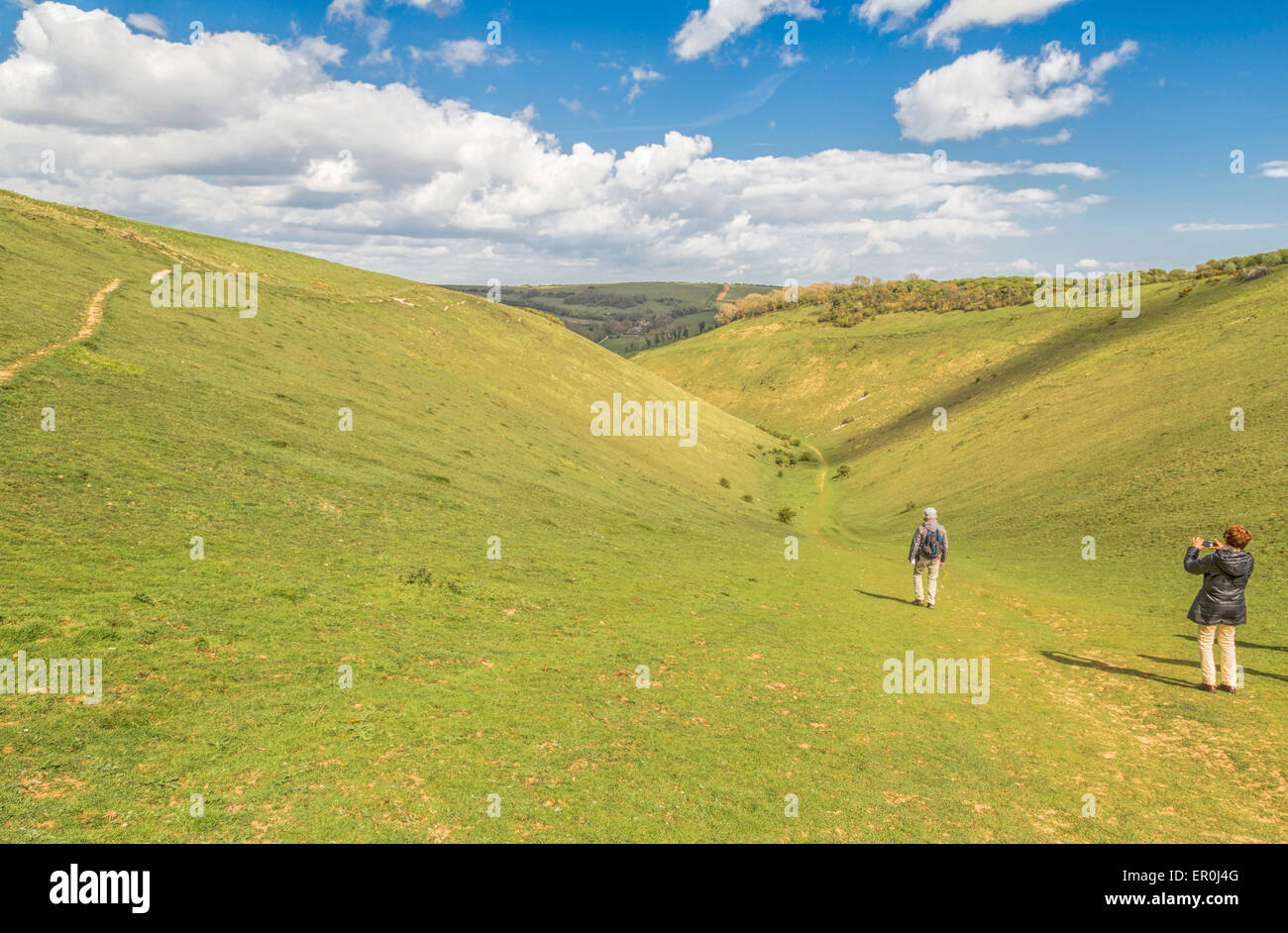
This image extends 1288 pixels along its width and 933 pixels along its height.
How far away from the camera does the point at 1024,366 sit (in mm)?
90688

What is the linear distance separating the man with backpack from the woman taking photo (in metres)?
8.01

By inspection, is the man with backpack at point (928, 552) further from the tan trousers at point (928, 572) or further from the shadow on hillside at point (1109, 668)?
the shadow on hillside at point (1109, 668)

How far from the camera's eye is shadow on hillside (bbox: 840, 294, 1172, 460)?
80.6 metres

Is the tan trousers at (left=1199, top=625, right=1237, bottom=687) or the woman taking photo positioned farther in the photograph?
the tan trousers at (left=1199, top=625, right=1237, bottom=687)

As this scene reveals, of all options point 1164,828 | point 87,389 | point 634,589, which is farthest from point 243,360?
point 1164,828

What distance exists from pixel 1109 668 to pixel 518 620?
676 inches

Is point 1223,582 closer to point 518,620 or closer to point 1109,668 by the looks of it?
point 1109,668

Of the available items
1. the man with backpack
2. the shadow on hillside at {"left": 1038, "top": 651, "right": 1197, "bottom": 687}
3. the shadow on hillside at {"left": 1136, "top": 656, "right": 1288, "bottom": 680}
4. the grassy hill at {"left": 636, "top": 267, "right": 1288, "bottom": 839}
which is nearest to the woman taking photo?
the shadow on hillside at {"left": 1038, "top": 651, "right": 1197, "bottom": 687}

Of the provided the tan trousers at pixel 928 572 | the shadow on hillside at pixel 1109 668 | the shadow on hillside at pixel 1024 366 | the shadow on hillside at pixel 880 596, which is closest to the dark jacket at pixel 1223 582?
the shadow on hillside at pixel 1109 668

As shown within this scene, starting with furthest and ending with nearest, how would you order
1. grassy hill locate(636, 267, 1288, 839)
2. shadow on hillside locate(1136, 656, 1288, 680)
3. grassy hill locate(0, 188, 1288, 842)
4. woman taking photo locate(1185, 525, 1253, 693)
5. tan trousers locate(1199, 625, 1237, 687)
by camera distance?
1. shadow on hillside locate(1136, 656, 1288, 680)
2. tan trousers locate(1199, 625, 1237, 687)
3. woman taking photo locate(1185, 525, 1253, 693)
4. grassy hill locate(636, 267, 1288, 839)
5. grassy hill locate(0, 188, 1288, 842)

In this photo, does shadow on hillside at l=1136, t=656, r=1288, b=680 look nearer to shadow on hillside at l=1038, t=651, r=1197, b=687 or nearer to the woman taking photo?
shadow on hillside at l=1038, t=651, r=1197, b=687

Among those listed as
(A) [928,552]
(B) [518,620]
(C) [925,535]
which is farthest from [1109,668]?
(B) [518,620]

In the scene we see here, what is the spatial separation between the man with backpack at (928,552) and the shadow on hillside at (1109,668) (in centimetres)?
470
